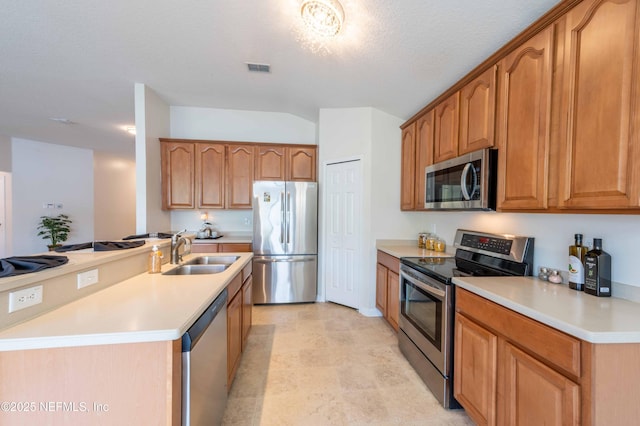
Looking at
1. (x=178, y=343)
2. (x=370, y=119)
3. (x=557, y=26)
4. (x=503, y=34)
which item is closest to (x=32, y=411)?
(x=178, y=343)

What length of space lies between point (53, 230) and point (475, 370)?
751 centimetres

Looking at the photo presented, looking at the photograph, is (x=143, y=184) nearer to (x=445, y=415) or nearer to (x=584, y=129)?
(x=445, y=415)

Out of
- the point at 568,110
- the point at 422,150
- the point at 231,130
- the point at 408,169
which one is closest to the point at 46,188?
the point at 231,130

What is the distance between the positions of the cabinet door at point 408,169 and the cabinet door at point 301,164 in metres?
1.32

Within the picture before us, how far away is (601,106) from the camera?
1201 mm

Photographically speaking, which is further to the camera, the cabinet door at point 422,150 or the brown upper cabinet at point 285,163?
the brown upper cabinet at point 285,163

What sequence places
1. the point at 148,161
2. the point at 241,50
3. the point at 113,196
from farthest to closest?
the point at 113,196 → the point at 148,161 → the point at 241,50

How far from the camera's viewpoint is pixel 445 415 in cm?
176

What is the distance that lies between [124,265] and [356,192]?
8.28 ft

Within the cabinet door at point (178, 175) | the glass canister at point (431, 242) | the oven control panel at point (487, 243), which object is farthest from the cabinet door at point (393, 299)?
the cabinet door at point (178, 175)

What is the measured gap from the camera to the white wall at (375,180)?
3344mm

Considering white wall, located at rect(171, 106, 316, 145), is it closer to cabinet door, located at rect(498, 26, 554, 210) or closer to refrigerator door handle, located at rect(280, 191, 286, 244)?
refrigerator door handle, located at rect(280, 191, 286, 244)

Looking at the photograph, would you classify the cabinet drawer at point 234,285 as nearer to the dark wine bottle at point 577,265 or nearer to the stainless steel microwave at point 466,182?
the stainless steel microwave at point 466,182

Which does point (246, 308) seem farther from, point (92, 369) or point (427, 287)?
point (427, 287)
